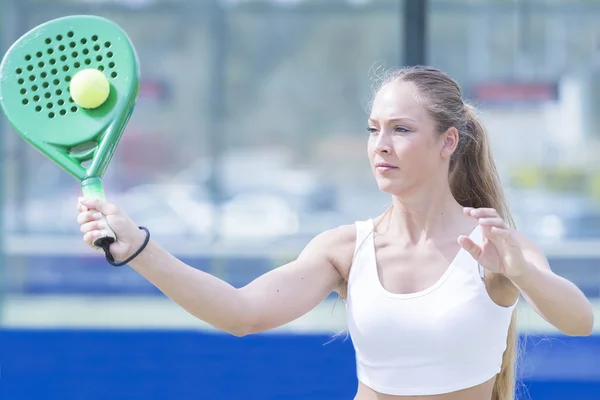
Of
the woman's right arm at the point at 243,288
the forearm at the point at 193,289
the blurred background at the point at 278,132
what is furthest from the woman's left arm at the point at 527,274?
the blurred background at the point at 278,132

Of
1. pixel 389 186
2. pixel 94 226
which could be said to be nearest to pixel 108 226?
pixel 94 226

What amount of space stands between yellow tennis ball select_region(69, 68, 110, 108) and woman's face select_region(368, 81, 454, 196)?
1.77ft

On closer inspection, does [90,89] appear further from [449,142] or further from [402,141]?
[449,142]

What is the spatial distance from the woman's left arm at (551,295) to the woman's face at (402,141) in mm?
259

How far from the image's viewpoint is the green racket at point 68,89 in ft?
5.87

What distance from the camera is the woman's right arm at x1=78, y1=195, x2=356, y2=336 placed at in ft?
5.56

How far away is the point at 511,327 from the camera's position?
209cm

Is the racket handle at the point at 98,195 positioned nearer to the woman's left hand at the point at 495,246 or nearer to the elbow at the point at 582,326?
the woman's left hand at the point at 495,246

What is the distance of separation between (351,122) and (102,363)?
3448mm

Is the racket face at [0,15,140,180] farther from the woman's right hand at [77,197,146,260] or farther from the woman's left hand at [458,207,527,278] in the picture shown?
the woman's left hand at [458,207,527,278]

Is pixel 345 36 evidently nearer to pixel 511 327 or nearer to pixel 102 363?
pixel 102 363

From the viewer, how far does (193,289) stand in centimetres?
180

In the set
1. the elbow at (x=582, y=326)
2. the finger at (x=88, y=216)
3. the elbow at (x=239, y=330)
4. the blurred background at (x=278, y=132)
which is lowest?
the blurred background at (x=278, y=132)

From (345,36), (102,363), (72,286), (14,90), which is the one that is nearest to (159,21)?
(345,36)
